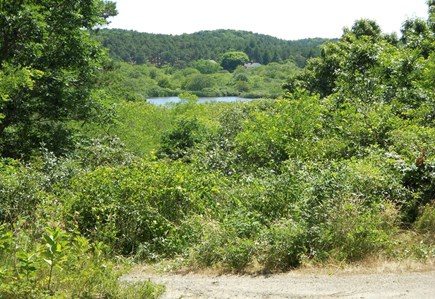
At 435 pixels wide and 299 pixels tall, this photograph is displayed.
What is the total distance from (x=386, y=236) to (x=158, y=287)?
10.5ft

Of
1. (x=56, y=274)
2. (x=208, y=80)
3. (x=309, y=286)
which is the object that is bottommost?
(x=309, y=286)

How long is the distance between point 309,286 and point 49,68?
13043 mm

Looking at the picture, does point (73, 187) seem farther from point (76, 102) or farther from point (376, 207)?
→ point (76, 102)

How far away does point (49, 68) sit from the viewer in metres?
16.0

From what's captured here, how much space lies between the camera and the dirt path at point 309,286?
534cm

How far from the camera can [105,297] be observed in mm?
4883

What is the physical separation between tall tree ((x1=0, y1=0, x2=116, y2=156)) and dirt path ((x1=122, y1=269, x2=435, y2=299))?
11.2 m

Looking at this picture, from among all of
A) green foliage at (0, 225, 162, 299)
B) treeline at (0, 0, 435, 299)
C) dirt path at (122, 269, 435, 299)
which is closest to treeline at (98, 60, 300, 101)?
treeline at (0, 0, 435, 299)

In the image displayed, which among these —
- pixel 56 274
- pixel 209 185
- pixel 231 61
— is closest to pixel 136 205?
pixel 209 185

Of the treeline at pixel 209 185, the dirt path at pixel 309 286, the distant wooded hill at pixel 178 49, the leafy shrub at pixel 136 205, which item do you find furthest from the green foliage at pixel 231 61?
the dirt path at pixel 309 286

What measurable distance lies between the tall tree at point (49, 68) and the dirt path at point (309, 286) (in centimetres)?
1122

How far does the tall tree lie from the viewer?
49.4ft

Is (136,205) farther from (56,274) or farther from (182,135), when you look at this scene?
(182,135)

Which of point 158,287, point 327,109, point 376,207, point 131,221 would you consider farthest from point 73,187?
point 327,109
